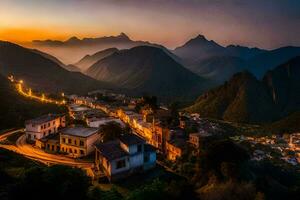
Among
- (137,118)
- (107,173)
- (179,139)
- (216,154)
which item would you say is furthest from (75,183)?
(137,118)

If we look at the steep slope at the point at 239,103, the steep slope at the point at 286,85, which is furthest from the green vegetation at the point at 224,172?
the steep slope at the point at 286,85

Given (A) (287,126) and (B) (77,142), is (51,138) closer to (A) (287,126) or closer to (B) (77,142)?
(B) (77,142)

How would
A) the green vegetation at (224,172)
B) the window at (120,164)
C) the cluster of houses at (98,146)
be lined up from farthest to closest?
1. the cluster of houses at (98,146)
2. the window at (120,164)
3. the green vegetation at (224,172)

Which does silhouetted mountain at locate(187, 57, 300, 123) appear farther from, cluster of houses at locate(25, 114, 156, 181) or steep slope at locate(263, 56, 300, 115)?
cluster of houses at locate(25, 114, 156, 181)

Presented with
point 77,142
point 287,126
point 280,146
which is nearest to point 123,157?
point 77,142

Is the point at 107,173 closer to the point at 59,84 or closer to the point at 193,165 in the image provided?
the point at 193,165

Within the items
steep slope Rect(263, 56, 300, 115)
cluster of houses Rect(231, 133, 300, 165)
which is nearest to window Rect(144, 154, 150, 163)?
cluster of houses Rect(231, 133, 300, 165)

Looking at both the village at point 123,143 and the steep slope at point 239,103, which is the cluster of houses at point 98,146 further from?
the steep slope at point 239,103
